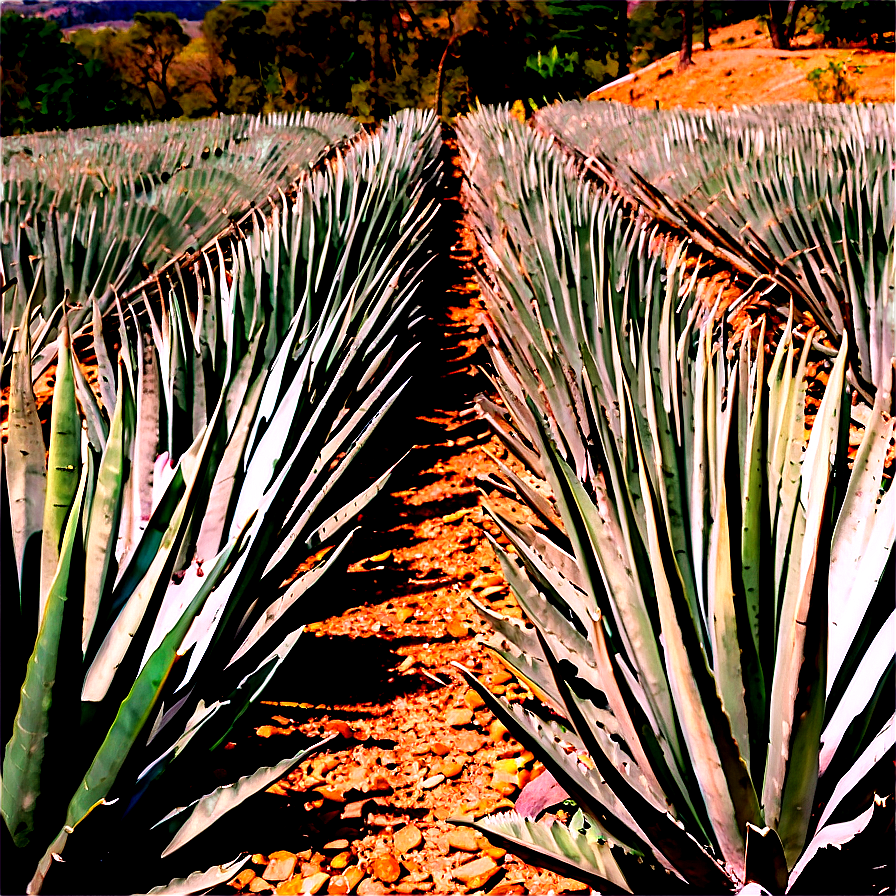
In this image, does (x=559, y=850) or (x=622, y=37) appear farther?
(x=622, y=37)

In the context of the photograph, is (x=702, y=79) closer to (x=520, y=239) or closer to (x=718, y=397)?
(x=520, y=239)

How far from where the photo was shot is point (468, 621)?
8.10 ft

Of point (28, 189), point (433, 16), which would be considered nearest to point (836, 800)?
point (28, 189)

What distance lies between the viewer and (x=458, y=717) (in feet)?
6.70

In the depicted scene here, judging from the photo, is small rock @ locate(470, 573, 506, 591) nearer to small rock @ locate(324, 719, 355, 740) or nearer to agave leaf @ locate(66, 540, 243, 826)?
small rock @ locate(324, 719, 355, 740)

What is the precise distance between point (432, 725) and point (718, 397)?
1010 mm

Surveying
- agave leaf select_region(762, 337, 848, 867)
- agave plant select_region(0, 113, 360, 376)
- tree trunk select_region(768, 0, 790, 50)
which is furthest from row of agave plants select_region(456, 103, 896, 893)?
tree trunk select_region(768, 0, 790, 50)

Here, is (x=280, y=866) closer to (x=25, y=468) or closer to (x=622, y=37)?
(x=25, y=468)

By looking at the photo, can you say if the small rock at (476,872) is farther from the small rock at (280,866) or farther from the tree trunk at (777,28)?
the tree trunk at (777,28)

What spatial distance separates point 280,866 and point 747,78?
1281 inches

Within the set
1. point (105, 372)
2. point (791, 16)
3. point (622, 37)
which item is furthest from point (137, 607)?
point (622, 37)

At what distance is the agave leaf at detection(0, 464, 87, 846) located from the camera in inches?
45.4

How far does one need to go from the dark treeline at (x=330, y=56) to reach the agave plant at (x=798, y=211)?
64.7 feet

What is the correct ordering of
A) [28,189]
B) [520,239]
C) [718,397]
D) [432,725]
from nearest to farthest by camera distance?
[718,397] → [432,725] → [520,239] → [28,189]
